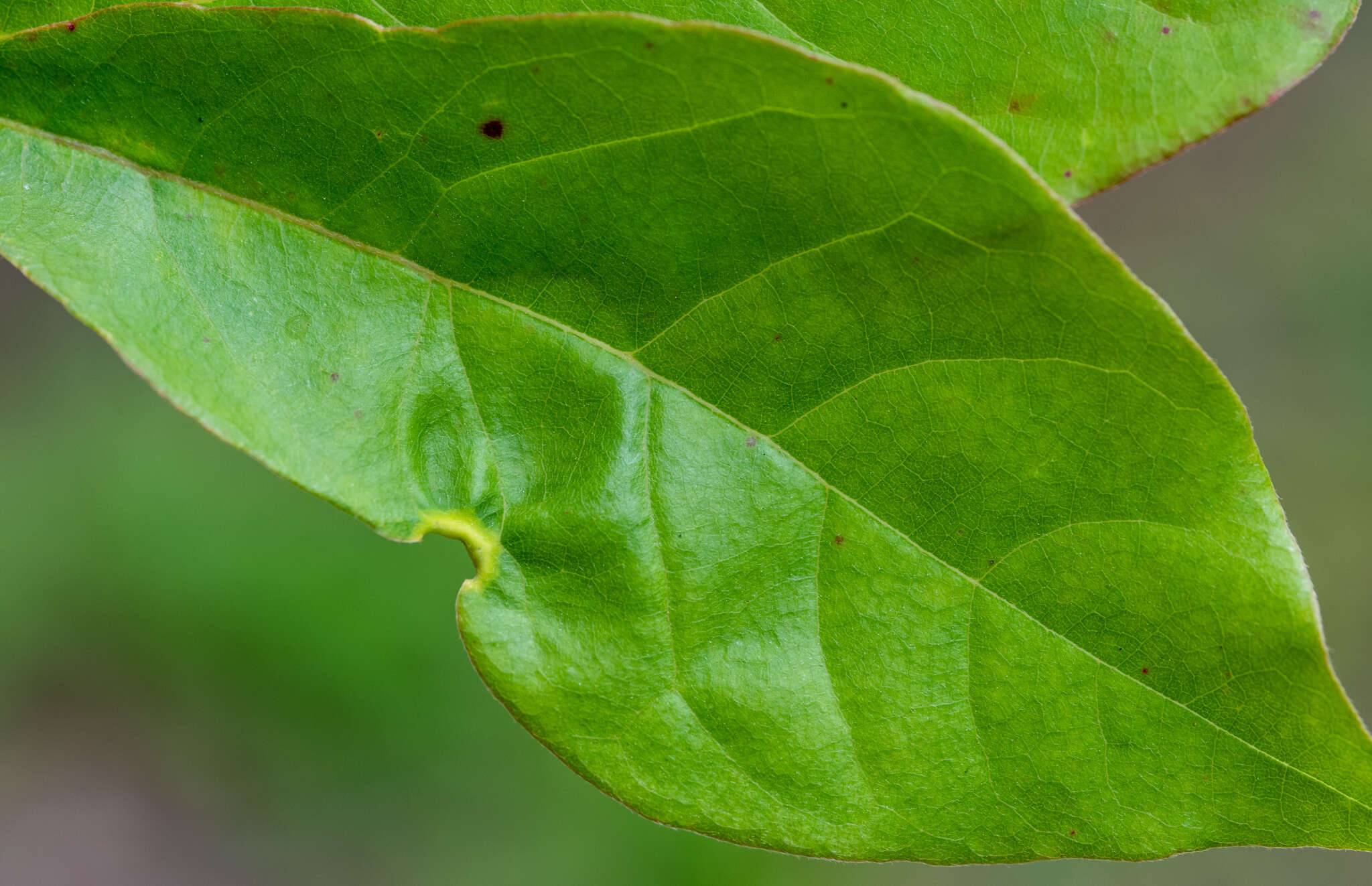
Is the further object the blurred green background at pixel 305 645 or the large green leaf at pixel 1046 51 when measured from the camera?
the blurred green background at pixel 305 645

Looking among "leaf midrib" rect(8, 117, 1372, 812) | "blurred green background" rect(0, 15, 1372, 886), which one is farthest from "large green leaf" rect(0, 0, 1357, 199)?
"blurred green background" rect(0, 15, 1372, 886)

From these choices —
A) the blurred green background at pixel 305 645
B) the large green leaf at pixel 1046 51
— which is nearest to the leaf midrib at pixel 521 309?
the large green leaf at pixel 1046 51

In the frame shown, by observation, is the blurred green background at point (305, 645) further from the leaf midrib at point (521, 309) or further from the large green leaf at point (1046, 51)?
the large green leaf at point (1046, 51)

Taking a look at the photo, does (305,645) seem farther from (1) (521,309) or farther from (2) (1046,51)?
(2) (1046,51)

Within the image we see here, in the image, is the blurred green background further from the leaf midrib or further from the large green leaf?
the large green leaf

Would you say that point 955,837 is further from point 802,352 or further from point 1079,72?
point 1079,72

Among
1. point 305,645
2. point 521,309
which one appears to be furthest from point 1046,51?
point 305,645
